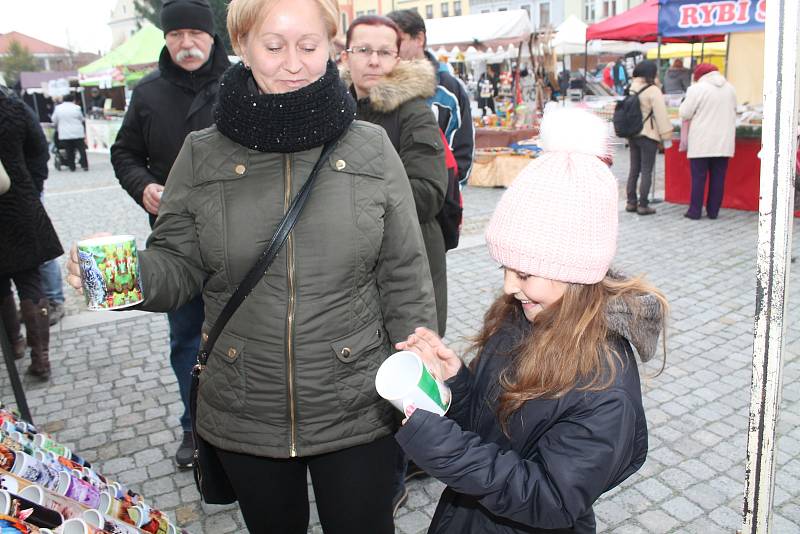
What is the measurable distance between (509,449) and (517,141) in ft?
35.0

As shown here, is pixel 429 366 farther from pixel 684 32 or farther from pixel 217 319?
pixel 684 32

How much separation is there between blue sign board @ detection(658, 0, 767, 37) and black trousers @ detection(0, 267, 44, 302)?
7.66 m

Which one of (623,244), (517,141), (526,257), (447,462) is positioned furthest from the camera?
(517,141)

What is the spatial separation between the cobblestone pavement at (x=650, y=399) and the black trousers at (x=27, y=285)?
0.59 m

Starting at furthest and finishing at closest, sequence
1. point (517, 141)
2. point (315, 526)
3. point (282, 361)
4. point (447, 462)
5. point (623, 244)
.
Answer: point (517, 141)
point (623, 244)
point (315, 526)
point (282, 361)
point (447, 462)

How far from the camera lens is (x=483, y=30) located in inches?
635

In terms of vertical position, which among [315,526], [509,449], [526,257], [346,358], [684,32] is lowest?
[315,526]

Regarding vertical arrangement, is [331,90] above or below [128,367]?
above

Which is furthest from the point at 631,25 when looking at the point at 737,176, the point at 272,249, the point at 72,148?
the point at 72,148

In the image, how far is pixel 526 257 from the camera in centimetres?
147

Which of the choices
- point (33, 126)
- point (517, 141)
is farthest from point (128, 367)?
point (517, 141)

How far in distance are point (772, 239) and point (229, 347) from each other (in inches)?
52.3

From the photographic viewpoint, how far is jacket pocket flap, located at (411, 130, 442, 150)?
2.58m

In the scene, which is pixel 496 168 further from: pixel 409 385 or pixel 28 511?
pixel 28 511
